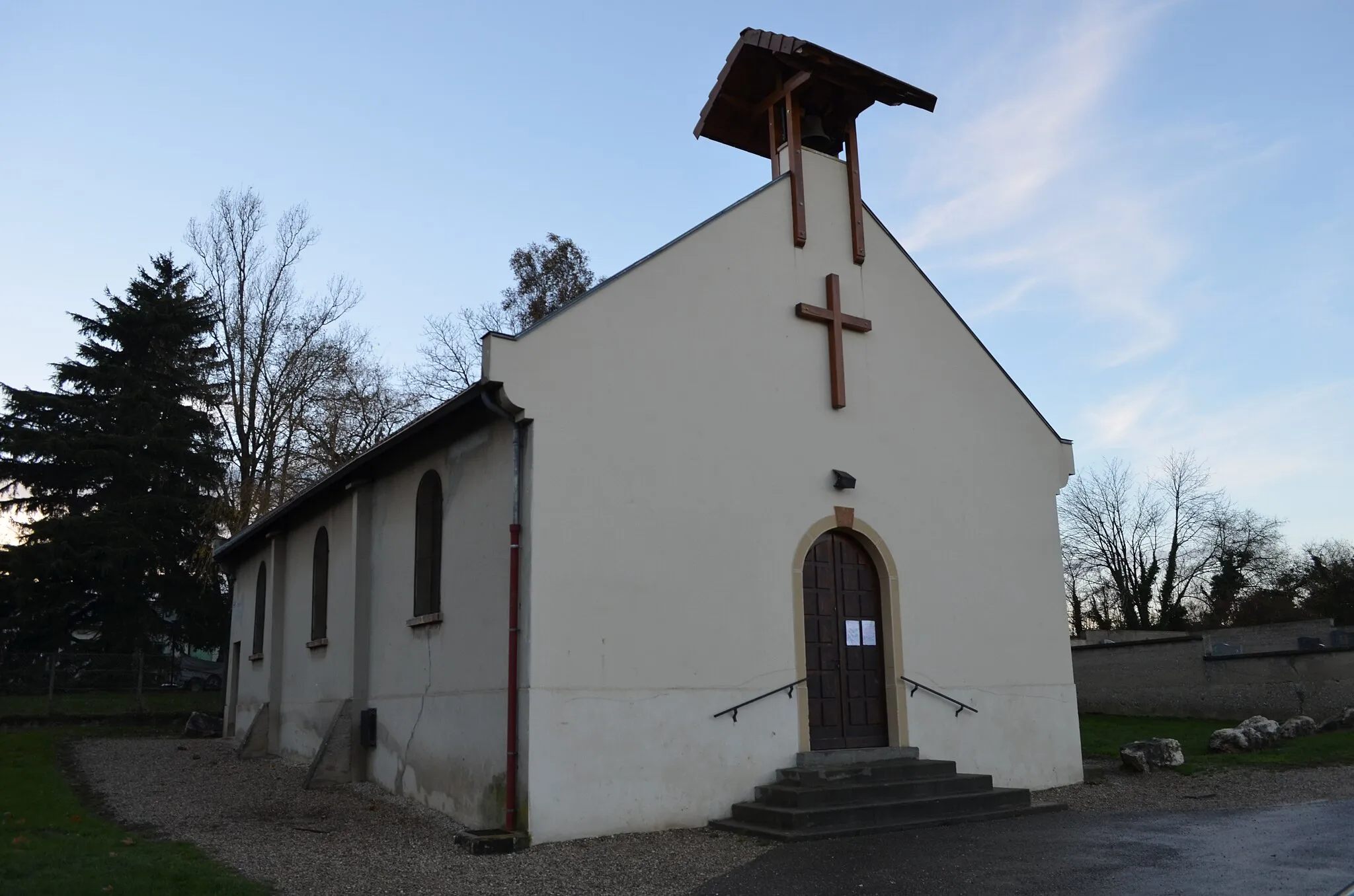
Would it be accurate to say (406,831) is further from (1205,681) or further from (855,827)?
(1205,681)

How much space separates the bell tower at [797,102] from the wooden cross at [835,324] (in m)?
0.73

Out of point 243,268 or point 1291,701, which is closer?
point 1291,701

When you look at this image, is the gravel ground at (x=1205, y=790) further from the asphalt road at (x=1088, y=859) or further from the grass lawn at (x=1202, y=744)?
A: the asphalt road at (x=1088, y=859)

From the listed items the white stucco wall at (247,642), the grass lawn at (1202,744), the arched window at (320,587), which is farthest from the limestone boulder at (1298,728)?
the white stucco wall at (247,642)

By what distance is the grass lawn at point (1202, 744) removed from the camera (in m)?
14.6

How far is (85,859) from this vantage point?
8328 mm

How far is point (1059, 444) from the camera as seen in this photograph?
50.5 feet

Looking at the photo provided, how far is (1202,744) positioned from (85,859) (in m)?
16.1

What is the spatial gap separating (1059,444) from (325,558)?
1159cm

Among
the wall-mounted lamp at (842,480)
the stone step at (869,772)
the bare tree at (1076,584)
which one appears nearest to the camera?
the stone step at (869,772)

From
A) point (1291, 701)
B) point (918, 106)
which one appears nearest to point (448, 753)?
point (918, 106)

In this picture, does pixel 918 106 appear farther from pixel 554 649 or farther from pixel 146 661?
pixel 146 661

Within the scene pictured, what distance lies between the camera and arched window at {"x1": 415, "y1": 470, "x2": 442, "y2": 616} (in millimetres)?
12969

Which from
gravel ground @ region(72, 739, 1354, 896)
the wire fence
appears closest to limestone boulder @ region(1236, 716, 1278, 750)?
gravel ground @ region(72, 739, 1354, 896)
